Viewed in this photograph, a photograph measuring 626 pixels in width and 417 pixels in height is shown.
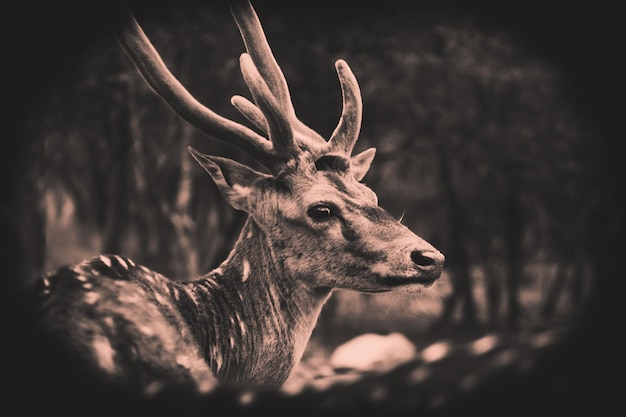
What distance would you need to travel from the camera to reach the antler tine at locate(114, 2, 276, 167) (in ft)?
9.96

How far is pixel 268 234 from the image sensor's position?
318 cm

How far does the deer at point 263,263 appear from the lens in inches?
107

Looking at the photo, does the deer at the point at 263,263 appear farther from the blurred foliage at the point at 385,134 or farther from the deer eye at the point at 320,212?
the blurred foliage at the point at 385,134

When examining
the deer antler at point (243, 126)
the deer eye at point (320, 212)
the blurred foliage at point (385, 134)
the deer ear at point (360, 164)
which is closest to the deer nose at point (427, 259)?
the deer eye at point (320, 212)

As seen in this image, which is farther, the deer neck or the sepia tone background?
the sepia tone background

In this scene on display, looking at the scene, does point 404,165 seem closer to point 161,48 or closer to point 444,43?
point 444,43

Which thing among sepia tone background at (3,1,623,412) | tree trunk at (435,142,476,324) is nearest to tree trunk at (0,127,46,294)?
sepia tone background at (3,1,623,412)

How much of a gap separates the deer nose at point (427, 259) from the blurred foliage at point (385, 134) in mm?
5172

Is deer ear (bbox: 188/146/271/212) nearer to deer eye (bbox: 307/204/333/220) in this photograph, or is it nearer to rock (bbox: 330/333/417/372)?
deer eye (bbox: 307/204/333/220)

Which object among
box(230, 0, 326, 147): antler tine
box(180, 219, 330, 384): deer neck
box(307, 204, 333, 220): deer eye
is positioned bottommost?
box(180, 219, 330, 384): deer neck

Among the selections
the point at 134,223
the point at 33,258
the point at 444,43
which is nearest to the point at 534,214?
the point at 444,43

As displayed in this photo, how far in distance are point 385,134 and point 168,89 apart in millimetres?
8071

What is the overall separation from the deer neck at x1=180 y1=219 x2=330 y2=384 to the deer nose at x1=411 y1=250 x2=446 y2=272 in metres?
0.52

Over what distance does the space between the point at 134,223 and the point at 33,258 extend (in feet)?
14.0
